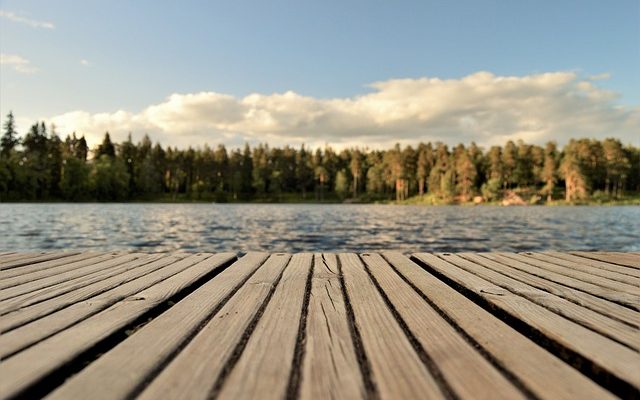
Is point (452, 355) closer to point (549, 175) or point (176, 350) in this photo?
point (176, 350)

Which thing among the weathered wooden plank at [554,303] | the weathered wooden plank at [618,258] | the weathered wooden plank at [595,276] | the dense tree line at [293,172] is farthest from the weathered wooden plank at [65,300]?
the dense tree line at [293,172]

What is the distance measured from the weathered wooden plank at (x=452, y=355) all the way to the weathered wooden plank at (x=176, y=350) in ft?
3.17

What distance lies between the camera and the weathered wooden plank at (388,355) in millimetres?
1572

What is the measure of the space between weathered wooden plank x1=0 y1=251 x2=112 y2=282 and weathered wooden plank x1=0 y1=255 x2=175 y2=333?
2.44 ft

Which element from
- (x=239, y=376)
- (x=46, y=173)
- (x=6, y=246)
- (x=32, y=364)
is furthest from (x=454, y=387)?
(x=46, y=173)

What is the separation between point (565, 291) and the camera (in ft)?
11.1

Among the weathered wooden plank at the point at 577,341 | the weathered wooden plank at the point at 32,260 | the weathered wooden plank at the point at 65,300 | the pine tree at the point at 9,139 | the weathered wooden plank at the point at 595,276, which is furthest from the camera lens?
the pine tree at the point at 9,139

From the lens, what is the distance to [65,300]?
3.00 meters

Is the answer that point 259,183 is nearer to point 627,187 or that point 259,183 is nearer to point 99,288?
point 627,187

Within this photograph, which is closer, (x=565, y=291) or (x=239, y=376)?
(x=239, y=376)

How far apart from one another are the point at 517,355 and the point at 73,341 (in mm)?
2215

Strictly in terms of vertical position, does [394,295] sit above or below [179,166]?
below

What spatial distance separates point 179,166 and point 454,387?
120 metres

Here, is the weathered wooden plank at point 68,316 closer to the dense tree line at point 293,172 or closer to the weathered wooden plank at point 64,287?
the weathered wooden plank at point 64,287
